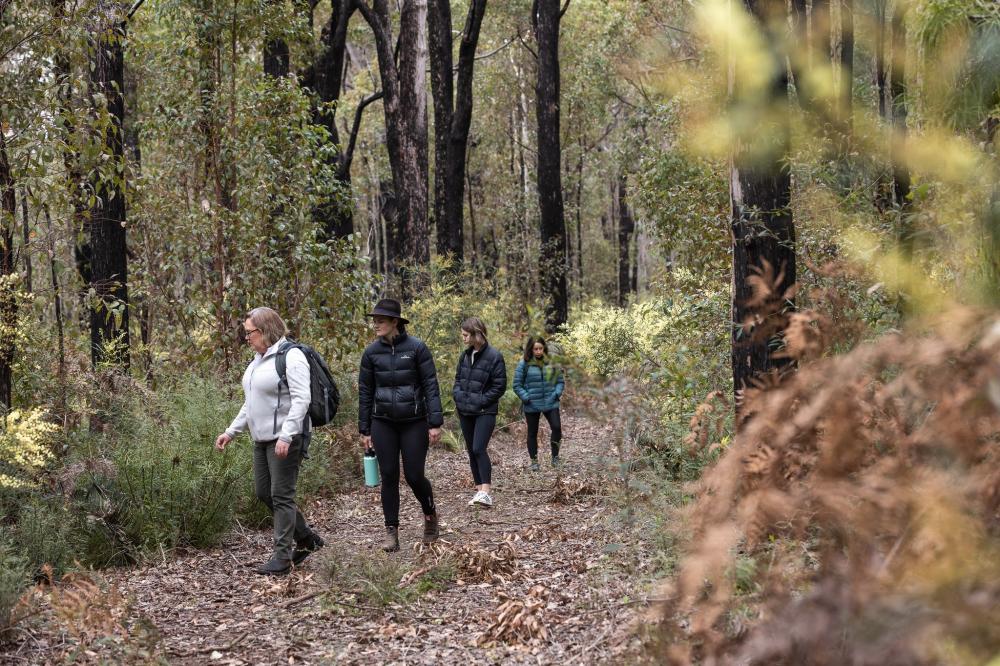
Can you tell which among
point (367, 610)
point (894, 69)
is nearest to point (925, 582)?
point (367, 610)

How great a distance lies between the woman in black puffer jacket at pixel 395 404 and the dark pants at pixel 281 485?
2.64 ft

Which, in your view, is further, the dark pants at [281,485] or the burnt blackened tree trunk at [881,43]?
the burnt blackened tree trunk at [881,43]

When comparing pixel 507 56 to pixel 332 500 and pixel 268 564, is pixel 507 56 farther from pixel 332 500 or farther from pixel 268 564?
pixel 268 564

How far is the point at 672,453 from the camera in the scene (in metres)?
8.20

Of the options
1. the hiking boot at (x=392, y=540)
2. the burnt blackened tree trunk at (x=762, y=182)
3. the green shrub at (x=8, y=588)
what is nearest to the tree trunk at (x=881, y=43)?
the burnt blackened tree trunk at (x=762, y=182)

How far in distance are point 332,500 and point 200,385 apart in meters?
1.91

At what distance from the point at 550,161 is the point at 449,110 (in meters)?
2.86

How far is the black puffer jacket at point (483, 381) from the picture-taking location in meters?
9.39

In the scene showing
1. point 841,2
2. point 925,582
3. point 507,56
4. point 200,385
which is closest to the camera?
point 925,582

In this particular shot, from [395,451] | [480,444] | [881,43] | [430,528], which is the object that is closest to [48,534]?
[395,451]

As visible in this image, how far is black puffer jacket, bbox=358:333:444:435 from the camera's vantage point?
7406 millimetres

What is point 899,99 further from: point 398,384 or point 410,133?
point 410,133

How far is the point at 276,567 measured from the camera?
6918mm

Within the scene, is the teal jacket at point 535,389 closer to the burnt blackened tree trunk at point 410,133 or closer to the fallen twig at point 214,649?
the fallen twig at point 214,649
